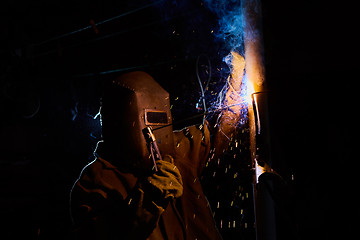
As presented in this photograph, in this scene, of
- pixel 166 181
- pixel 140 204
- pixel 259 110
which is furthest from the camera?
pixel 166 181

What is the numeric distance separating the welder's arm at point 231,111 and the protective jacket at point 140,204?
228 mm

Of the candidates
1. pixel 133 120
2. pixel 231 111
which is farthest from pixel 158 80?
pixel 231 111

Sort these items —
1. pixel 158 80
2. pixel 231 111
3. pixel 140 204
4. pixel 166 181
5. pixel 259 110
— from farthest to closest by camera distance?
pixel 158 80, pixel 231 111, pixel 166 181, pixel 140 204, pixel 259 110

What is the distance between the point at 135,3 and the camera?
11.2ft

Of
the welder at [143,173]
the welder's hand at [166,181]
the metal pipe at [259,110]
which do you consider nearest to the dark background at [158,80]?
the metal pipe at [259,110]

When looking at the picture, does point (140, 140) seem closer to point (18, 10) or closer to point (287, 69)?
point (287, 69)

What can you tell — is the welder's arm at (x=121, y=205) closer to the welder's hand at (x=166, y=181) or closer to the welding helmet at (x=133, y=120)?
the welder's hand at (x=166, y=181)

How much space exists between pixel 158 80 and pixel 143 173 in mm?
1539

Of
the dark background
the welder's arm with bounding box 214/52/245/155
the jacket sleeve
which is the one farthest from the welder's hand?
the dark background

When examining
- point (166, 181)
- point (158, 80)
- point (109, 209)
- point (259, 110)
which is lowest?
point (109, 209)

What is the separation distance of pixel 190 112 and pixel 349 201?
6.32 feet

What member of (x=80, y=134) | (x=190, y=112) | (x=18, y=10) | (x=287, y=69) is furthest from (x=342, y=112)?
(x=18, y=10)

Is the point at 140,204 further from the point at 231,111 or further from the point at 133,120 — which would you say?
the point at 231,111

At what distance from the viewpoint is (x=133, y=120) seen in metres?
2.29
